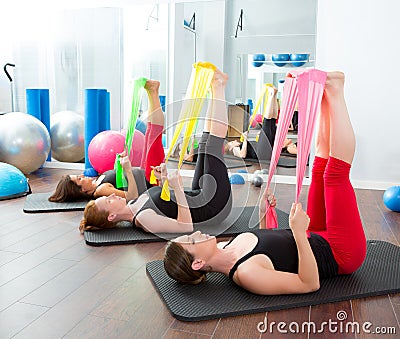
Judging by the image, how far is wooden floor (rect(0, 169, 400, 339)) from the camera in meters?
1.81

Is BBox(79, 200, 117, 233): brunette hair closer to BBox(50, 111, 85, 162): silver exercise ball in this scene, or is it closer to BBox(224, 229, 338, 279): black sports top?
BBox(224, 229, 338, 279): black sports top

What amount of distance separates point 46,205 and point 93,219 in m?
0.92

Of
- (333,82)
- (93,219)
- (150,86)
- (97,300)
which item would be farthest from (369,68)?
(97,300)

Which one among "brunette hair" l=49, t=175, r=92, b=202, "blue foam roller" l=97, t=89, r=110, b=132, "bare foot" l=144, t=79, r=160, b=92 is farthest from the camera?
"blue foam roller" l=97, t=89, r=110, b=132

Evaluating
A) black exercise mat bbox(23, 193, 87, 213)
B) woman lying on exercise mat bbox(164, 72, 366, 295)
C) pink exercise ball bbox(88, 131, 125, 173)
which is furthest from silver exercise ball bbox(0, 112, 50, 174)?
woman lying on exercise mat bbox(164, 72, 366, 295)

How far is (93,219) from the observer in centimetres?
296

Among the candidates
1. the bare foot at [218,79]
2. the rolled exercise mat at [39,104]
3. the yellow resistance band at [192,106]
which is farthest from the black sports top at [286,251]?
the rolled exercise mat at [39,104]

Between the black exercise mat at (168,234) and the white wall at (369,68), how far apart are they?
1657mm

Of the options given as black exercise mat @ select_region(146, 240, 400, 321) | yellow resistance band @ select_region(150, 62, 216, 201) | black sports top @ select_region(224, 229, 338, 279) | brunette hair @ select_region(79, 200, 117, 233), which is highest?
yellow resistance band @ select_region(150, 62, 216, 201)

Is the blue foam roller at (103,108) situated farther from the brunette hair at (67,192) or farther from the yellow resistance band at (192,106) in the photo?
the yellow resistance band at (192,106)

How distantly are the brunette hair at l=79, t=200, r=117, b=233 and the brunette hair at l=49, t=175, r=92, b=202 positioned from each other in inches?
29.8

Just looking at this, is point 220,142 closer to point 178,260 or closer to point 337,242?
point 178,260

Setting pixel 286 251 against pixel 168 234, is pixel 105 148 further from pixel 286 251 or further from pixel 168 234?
pixel 286 251

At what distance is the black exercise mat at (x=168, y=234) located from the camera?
226cm
